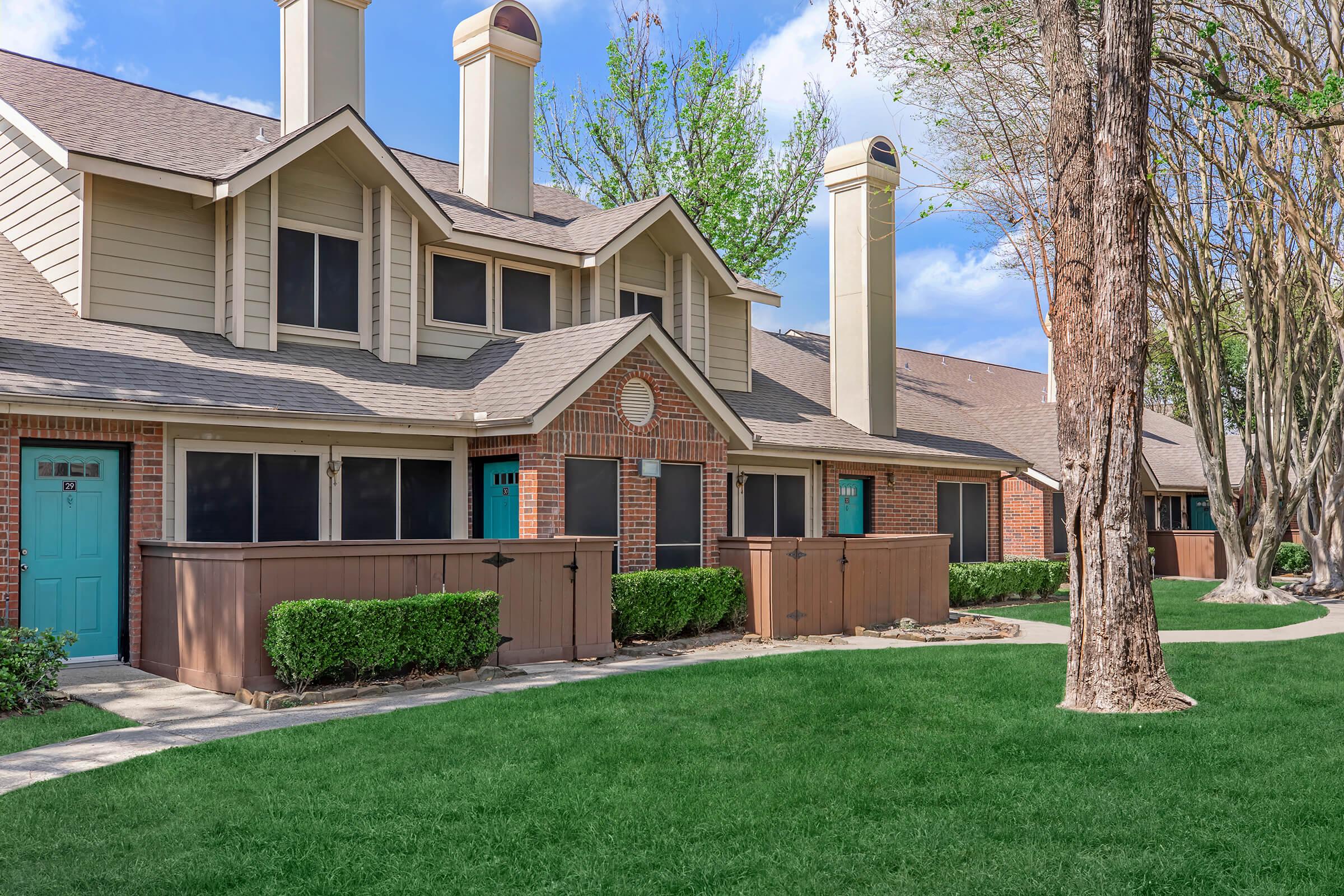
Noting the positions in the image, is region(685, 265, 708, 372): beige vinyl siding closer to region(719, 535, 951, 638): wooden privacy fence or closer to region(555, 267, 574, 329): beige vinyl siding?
region(555, 267, 574, 329): beige vinyl siding

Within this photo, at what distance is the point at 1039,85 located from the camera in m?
15.0

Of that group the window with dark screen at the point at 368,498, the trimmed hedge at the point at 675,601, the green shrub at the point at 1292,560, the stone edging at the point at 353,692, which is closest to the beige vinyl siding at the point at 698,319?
the trimmed hedge at the point at 675,601

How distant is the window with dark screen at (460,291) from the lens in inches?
640

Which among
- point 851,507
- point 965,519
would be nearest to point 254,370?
point 851,507

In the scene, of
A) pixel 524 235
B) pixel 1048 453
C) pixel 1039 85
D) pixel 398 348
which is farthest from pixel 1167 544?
pixel 398 348

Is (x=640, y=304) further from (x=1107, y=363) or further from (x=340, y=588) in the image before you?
(x=1107, y=363)

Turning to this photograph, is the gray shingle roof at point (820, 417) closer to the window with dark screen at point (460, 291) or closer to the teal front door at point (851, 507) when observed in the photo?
the teal front door at point (851, 507)

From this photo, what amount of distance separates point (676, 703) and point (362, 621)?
3167 mm

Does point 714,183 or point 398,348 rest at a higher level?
point 714,183

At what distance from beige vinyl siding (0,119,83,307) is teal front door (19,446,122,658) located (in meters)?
2.61

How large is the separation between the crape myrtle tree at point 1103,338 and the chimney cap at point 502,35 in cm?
1167

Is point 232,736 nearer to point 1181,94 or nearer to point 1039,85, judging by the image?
point 1039,85

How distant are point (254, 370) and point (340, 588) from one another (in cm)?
395

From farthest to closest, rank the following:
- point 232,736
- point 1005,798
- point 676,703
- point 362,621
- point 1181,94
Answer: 1. point 1181,94
2. point 362,621
3. point 676,703
4. point 232,736
5. point 1005,798
